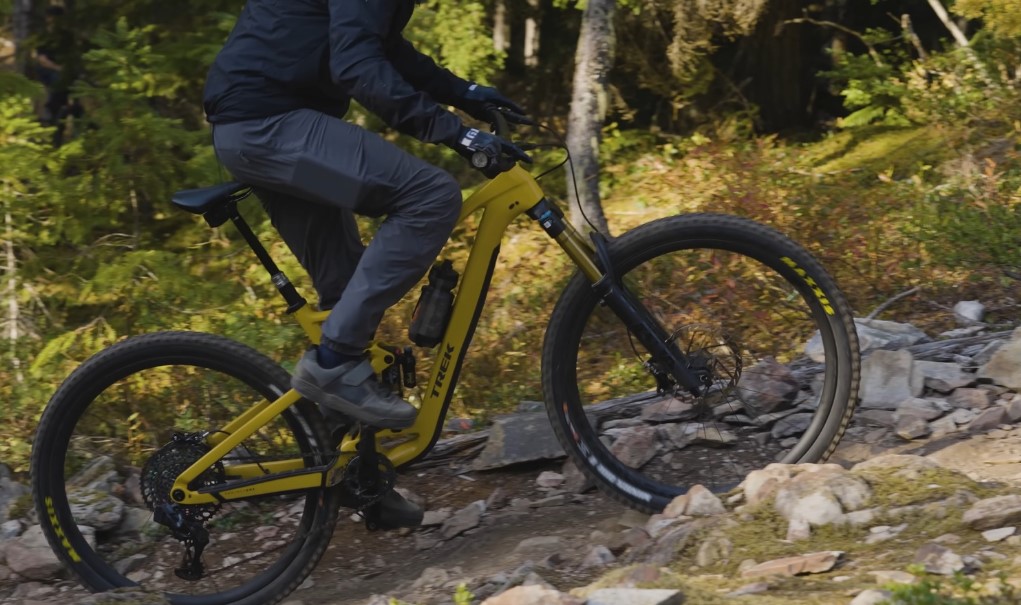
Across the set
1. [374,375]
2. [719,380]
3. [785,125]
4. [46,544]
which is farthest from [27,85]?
[785,125]

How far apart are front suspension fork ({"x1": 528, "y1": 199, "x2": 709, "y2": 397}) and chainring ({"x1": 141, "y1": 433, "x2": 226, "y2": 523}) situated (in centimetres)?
151

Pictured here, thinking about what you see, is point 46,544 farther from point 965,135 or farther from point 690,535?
point 965,135

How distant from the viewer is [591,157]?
28.0 ft

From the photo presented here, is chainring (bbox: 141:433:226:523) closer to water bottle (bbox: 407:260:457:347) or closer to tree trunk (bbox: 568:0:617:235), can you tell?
water bottle (bbox: 407:260:457:347)

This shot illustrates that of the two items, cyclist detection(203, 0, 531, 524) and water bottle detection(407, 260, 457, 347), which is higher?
cyclist detection(203, 0, 531, 524)

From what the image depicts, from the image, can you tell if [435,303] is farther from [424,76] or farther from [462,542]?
[462,542]

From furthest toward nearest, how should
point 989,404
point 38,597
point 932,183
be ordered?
point 932,183, point 989,404, point 38,597

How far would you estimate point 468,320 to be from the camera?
419cm

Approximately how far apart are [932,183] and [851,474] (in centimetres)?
613

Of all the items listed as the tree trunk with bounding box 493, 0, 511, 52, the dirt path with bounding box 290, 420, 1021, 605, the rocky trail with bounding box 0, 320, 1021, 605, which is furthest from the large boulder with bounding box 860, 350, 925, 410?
the tree trunk with bounding box 493, 0, 511, 52

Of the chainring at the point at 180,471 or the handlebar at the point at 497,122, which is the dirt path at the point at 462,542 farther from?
the handlebar at the point at 497,122

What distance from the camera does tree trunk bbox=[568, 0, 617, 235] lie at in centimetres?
848

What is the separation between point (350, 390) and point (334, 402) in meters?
0.07

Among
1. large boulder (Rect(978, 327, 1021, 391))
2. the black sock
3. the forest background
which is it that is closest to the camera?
the black sock
